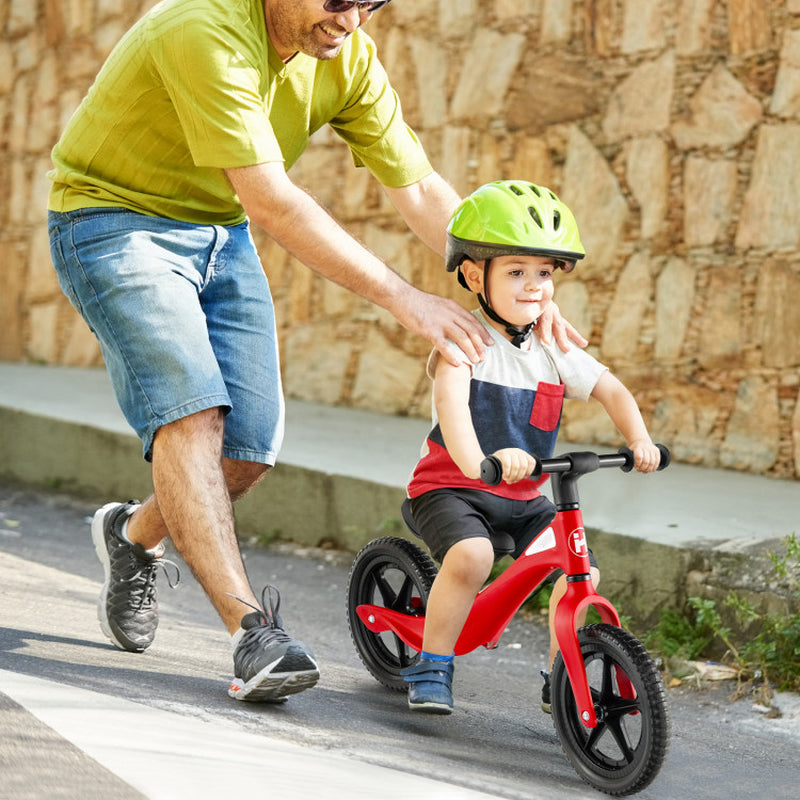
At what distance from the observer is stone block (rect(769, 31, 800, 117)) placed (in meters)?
5.73

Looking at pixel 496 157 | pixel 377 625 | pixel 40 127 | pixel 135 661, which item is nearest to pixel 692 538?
pixel 377 625

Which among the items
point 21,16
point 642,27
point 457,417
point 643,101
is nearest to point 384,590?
point 457,417

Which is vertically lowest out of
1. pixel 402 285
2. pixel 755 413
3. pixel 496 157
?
pixel 755 413

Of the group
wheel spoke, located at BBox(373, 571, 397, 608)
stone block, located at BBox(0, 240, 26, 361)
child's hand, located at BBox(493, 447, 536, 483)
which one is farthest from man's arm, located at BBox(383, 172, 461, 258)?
stone block, located at BBox(0, 240, 26, 361)

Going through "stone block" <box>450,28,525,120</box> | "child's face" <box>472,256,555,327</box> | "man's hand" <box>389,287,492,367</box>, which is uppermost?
"stone block" <box>450,28,525,120</box>

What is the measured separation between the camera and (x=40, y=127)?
10023 mm

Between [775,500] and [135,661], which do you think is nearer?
[135,661]

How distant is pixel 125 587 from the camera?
3.85m

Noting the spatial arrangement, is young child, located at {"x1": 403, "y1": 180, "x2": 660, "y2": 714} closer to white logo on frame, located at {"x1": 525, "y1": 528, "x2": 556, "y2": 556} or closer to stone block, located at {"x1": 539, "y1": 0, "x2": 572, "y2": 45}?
white logo on frame, located at {"x1": 525, "y1": 528, "x2": 556, "y2": 556}

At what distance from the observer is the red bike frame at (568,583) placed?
3.09 metres

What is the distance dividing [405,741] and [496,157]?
14.3ft

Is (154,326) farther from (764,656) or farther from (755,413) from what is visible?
(755,413)

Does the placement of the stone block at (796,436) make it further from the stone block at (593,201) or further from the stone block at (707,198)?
the stone block at (593,201)

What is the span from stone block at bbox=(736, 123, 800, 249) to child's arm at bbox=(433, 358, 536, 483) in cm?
297
